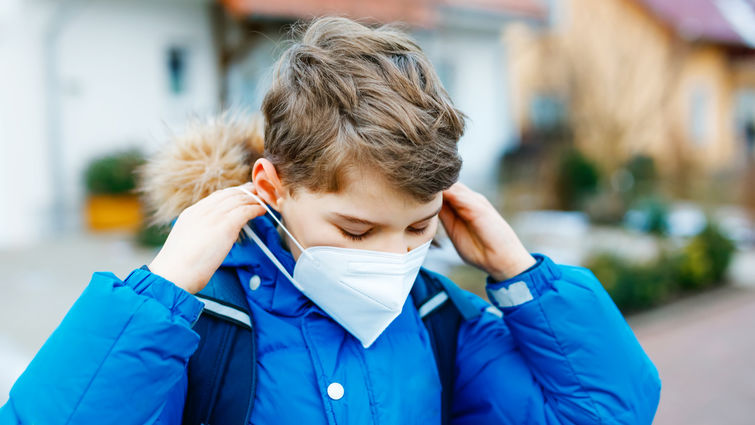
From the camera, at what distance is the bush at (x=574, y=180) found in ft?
37.3

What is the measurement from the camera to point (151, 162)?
1.60 m

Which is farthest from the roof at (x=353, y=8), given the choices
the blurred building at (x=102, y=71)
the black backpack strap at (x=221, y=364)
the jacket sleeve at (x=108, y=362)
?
the jacket sleeve at (x=108, y=362)

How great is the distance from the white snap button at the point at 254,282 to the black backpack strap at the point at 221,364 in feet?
0.25

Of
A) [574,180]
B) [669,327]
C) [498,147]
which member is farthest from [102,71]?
[669,327]

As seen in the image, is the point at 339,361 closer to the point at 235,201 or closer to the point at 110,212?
the point at 235,201

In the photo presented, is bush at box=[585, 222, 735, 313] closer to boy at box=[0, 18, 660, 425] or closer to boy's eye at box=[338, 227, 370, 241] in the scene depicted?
boy at box=[0, 18, 660, 425]

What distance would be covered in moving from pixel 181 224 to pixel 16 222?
9168 mm

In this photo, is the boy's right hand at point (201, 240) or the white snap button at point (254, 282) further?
the white snap button at point (254, 282)

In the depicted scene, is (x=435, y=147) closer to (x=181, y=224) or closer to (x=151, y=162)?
(x=181, y=224)

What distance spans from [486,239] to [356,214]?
1.37 ft

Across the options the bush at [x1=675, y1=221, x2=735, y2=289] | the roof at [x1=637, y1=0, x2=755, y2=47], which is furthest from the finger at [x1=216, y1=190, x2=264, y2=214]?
the roof at [x1=637, y1=0, x2=755, y2=47]

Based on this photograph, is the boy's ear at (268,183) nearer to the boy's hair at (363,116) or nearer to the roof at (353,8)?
the boy's hair at (363,116)

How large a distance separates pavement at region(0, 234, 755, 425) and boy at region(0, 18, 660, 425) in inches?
123

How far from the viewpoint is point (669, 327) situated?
19.1ft
